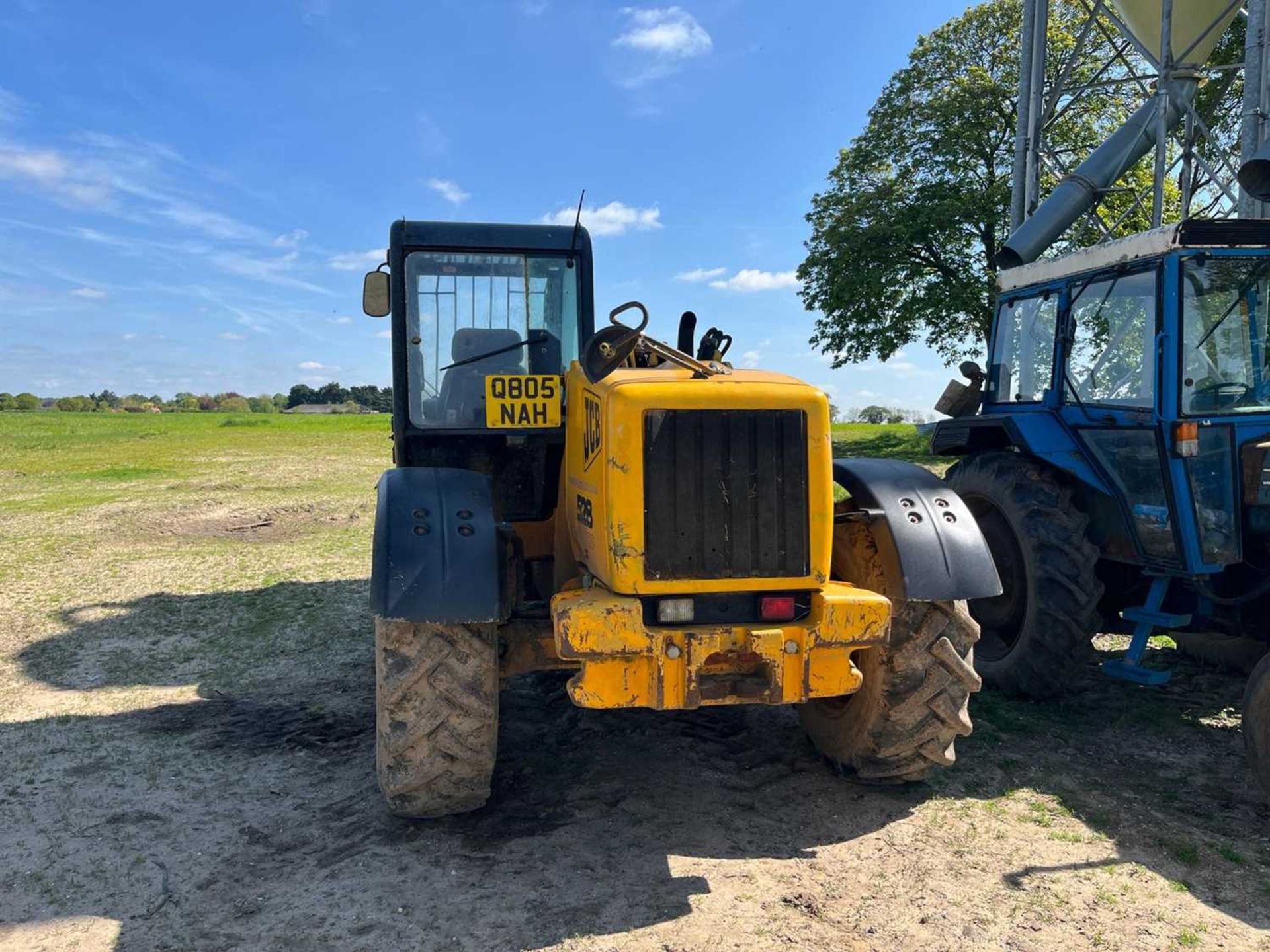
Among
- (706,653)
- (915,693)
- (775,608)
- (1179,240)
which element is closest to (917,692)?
(915,693)

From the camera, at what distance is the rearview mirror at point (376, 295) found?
5031 mm

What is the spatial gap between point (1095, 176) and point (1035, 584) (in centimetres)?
564

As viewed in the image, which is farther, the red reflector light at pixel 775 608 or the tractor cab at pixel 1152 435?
the tractor cab at pixel 1152 435

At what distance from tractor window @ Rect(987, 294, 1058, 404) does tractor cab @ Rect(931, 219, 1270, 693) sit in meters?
0.03

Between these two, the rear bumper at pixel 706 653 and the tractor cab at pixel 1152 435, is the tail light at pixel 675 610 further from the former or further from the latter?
the tractor cab at pixel 1152 435

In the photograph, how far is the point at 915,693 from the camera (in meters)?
3.92

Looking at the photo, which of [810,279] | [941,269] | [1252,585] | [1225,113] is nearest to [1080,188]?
[1252,585]

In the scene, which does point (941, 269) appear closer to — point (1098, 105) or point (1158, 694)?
point (1098, 105)

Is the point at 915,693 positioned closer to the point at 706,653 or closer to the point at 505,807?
the point at 706,653

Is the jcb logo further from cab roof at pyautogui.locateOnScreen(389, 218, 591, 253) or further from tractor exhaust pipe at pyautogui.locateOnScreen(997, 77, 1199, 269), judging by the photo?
tractor exhaust pipe at pyautogui.locateOnScreen(997, 77, 1199, 269)

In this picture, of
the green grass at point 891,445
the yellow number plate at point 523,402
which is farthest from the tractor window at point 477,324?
the green grass at point 891,445

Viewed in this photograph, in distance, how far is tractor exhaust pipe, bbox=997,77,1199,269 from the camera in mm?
8609

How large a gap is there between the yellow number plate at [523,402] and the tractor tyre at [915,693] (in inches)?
73.6

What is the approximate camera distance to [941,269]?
22156mm
